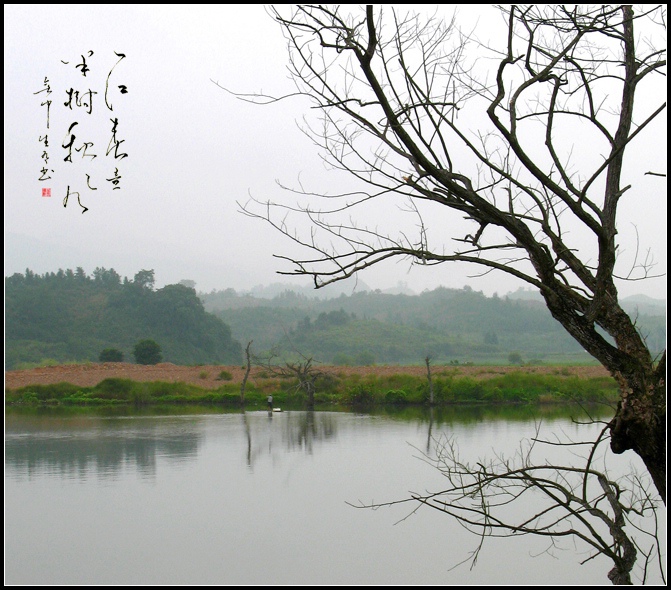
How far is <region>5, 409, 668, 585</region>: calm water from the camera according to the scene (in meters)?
5.03

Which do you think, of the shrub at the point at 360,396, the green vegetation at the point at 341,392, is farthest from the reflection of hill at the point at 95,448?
the shrub at the point at 360,396

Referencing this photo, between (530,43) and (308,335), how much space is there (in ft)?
104

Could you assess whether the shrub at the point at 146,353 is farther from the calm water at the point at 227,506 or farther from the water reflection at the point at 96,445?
the calm water at the point at 227,506

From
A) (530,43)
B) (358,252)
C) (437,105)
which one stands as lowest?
(358,252)

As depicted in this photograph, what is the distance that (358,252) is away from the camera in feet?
6.41

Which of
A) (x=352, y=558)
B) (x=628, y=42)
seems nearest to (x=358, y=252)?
(x=628, y=42)

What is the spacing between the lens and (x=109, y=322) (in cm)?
2945

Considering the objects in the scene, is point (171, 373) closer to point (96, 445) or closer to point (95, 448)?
point (96, 445)

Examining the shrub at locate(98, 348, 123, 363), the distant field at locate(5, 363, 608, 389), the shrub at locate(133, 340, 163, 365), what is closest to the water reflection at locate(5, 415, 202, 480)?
the distant field at locate(5, 363, 608, 389)

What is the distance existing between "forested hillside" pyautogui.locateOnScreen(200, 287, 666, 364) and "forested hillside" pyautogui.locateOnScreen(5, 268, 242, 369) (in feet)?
12.0

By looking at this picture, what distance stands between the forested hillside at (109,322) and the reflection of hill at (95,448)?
1619 cm

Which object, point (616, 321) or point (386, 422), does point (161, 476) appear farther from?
point (616, 321)

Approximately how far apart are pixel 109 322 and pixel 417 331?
15.3 m

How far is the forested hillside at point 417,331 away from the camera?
32281 millimetres
